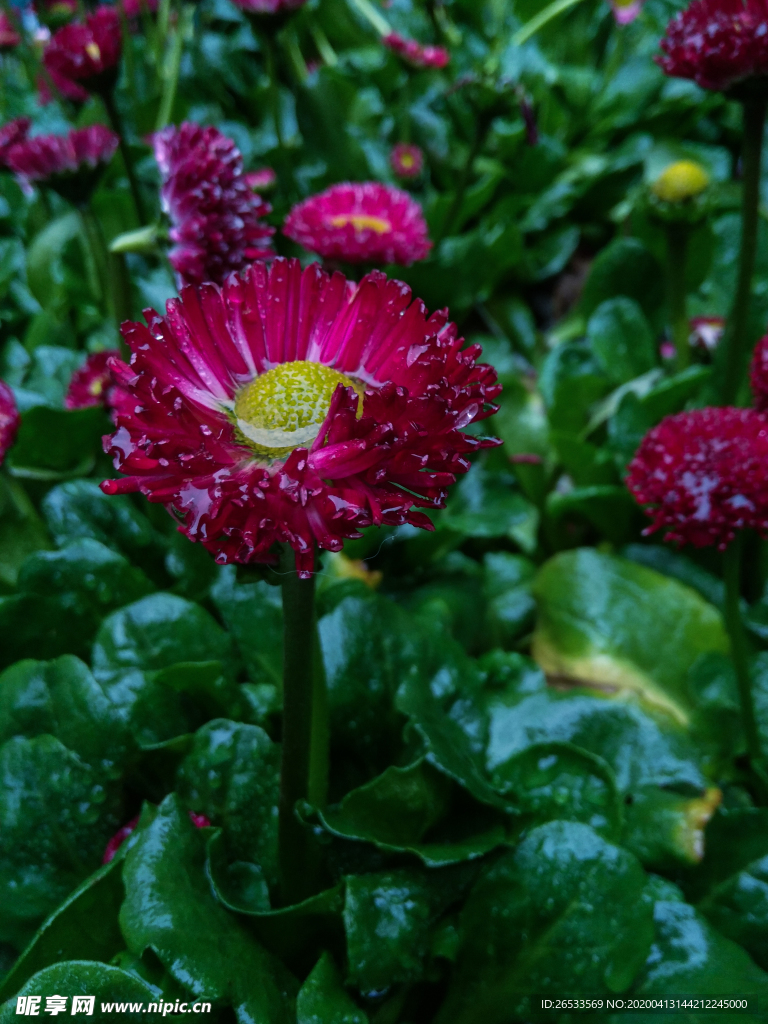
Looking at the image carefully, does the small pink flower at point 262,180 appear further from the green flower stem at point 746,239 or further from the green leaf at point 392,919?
the green leaf at point 392,919

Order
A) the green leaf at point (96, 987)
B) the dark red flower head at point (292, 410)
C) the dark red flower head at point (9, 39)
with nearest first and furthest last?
the dark red flower head at point (292, 410), the green leaf at point (96, 987), the dark red flower head at point (9, 39)

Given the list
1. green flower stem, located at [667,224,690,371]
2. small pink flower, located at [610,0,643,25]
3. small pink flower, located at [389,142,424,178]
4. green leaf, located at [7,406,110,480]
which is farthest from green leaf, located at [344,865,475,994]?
small pink flower, located at [610,0,643,25]

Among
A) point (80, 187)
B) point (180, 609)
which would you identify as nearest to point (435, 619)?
point (180, 609)

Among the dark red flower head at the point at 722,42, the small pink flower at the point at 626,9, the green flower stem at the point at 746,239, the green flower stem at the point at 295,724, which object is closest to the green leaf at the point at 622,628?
the green flower stem at the point at 746,239

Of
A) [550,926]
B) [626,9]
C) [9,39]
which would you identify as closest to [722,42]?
[550,926]

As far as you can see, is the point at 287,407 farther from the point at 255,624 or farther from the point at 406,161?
the point at 406,161

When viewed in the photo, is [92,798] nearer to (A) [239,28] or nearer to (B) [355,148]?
(B) [355,148]
